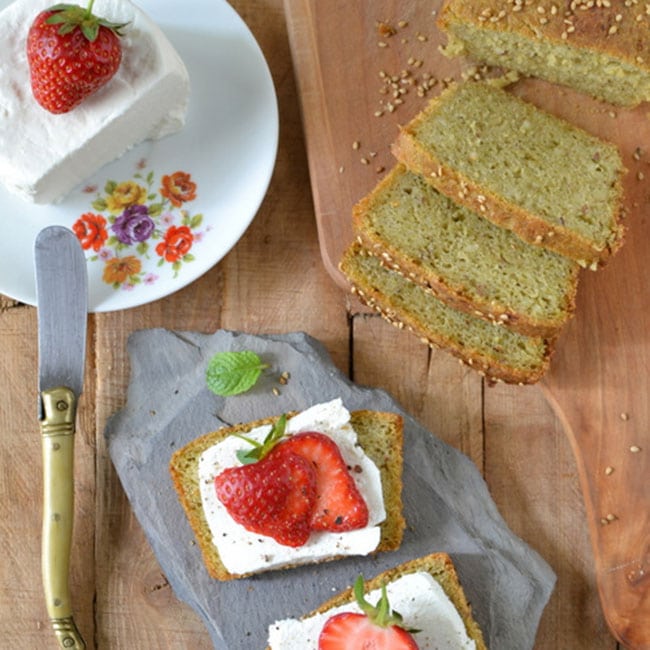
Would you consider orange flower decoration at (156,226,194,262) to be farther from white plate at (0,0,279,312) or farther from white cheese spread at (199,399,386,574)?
white cheese spread at (199,399,386,574)

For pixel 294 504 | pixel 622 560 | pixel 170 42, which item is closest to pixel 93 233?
pixel 170 42

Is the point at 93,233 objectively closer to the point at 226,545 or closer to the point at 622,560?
the point at 226,545

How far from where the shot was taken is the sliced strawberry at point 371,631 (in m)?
2.46

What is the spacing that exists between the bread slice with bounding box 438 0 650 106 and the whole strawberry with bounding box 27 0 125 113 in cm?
92

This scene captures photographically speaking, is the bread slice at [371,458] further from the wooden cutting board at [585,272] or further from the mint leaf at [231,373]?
the wooden cutting board at [585,272]

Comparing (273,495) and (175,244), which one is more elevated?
(175,244)

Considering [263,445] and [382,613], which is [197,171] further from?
[382,613]

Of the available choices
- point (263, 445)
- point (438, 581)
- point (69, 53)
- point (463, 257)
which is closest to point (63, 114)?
point (69, 53)

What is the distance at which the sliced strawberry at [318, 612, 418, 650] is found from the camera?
2467mm

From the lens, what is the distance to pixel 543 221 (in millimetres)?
2596

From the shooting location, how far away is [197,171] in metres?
2.78

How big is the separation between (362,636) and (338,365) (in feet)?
2.62

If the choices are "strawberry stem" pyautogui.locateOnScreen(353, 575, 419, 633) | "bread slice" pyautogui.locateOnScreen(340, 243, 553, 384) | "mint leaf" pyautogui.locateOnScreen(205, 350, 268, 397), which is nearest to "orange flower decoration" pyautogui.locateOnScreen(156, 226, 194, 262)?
"mint leaf" pyautogui.locateOnScreen(205, 350, 268, 397)

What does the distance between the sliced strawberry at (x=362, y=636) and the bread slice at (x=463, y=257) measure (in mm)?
864
